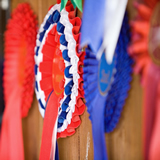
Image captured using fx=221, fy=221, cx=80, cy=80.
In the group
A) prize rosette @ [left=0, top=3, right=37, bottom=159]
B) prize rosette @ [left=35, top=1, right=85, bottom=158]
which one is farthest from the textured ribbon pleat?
prize rosette @ [left=0, top=3, right=37, bottom=159]

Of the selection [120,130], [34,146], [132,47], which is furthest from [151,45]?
[34,146]

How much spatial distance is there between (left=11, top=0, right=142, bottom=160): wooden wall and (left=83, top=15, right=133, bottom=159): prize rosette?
3 cm

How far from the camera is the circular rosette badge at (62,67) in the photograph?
0.83 meters

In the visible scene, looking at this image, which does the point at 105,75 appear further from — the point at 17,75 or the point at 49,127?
the point at 17,75

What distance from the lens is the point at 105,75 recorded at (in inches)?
28.0

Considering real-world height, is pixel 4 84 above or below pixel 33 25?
below

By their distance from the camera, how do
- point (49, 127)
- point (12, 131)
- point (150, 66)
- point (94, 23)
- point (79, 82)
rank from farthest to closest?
point (12, 131) → point (49, 127) → point (79, 82) → point (94, 23) → point (150, 66)

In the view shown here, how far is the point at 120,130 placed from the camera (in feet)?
2.30

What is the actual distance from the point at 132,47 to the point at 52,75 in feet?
1.68

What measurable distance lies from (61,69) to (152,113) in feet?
1.49

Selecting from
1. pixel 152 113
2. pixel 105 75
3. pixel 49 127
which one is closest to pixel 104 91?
pixel 105 75

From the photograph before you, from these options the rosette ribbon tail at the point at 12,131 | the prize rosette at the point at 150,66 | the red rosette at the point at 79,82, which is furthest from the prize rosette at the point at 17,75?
the prize rosette at the point at 150,66

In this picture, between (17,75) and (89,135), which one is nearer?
(89,135)

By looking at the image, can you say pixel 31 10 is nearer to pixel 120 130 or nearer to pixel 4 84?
pixel 4 84
